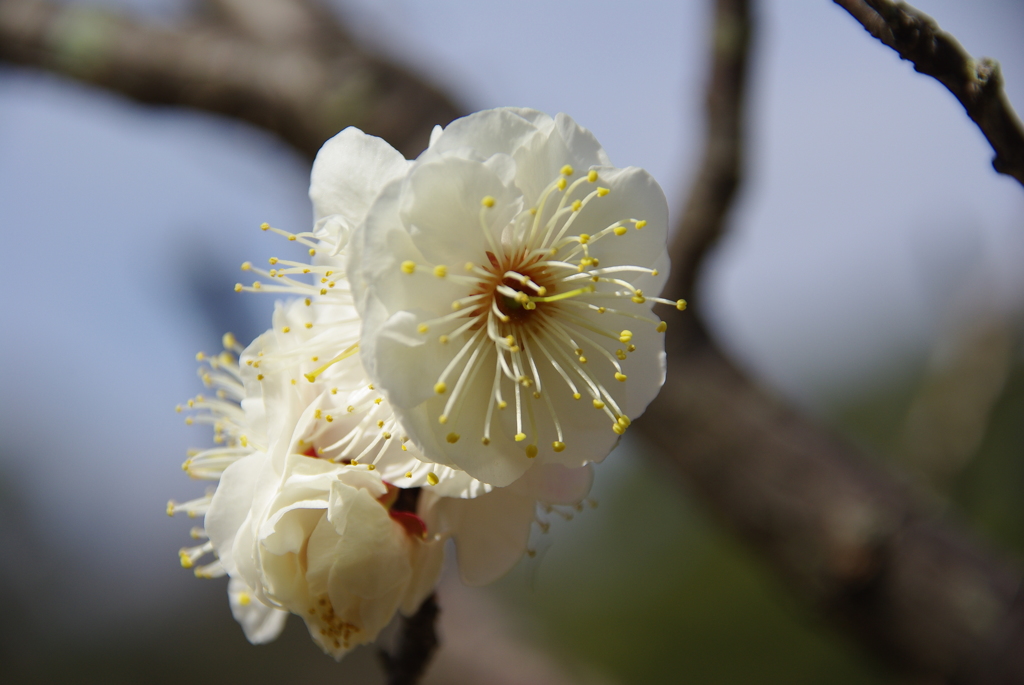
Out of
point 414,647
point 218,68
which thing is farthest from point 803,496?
point 218,68

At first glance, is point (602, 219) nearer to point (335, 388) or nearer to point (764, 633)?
point (335, 388)

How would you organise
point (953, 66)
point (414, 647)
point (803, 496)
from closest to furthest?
1. point (953, 66)
2. point (414, 647)
3. point (803, 496)

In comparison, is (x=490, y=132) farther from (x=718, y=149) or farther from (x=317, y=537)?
(x=718, y=149)

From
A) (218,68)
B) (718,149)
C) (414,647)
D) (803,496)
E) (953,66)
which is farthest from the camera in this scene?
(218,68)

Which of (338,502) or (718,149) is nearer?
(338,502)

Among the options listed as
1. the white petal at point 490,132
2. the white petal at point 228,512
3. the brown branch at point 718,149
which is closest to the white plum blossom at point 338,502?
the white petal at point 228,512

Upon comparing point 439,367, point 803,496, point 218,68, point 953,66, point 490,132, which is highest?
point 953,66

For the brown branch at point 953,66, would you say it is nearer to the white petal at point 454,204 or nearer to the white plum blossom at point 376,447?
the white petal at point 454,204

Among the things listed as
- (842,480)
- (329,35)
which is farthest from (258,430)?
(329,35)
